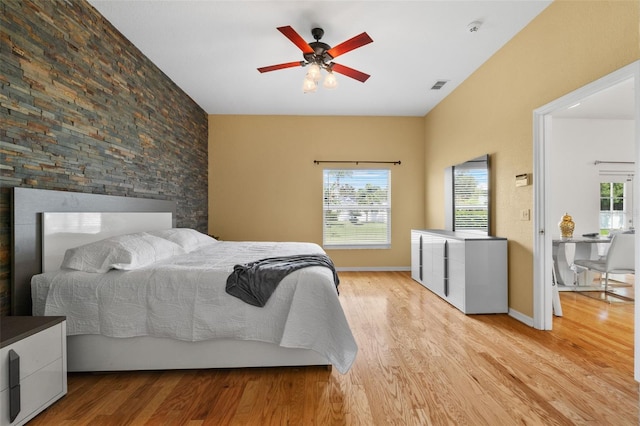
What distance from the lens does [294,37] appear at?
249 centimetres

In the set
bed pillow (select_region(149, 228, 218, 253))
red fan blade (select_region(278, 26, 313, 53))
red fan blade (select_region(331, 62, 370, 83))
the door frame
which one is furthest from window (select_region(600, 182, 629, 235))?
bed pillow (select_region(149, 228, 218, 253))

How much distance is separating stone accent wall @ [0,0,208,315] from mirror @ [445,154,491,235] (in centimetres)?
380

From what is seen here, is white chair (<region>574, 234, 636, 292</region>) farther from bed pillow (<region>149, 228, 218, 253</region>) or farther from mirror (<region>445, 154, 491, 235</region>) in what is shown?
bed pillow (<region>149, 228, 218, 253</region>)

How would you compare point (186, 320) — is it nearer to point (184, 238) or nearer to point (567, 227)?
point (184, 238)

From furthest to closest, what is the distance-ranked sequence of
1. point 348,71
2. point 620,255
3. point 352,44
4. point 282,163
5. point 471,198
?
1. point 282,163
2. point 471,198
3. point 620,255
4. point 348,71
5. point 352,44

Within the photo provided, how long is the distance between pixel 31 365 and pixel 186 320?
72 centimetres

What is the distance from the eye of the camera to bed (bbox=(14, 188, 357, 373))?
193 centimetres

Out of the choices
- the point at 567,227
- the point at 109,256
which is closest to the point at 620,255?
the point at 567,227

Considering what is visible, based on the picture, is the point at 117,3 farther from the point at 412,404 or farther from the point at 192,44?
the point at 412,404

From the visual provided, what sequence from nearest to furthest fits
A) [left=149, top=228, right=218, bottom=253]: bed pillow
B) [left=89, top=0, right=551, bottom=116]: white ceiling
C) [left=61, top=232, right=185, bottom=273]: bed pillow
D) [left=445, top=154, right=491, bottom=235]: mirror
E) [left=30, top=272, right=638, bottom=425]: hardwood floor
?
[left=30, top=272, right=638, bottom=425]: hardwood floor < [left=61, top=232, right=185, bottom=273]: bed pillow < [left=89, top=0, right=551, bottom=116]: white ceiling < [left=149, top=228, right=218, bottom=253]: bed pillow < [left=445, top=154, right=491, bottom=235]: mirror

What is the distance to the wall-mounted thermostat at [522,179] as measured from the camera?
2.88m

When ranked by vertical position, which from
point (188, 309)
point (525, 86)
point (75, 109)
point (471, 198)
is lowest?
point (188, 309)

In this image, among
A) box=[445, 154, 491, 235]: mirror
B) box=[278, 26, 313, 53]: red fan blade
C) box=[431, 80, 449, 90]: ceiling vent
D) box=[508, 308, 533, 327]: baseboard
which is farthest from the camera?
box=[431, 80, 449, 90]: ceiling vent

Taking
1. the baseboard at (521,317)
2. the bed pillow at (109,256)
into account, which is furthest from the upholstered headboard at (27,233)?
the baseboard at (521,317)
